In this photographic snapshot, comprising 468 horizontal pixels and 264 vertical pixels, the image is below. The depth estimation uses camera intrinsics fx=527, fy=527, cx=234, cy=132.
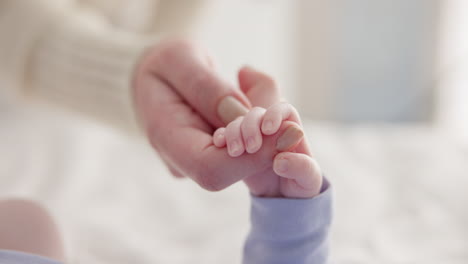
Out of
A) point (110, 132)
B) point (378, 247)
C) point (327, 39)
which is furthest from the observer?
point (327, 39)

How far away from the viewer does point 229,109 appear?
38cm

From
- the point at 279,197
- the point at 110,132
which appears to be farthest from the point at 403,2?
the point at 279,197

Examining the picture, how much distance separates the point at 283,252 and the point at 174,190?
1.00ft

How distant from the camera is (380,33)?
1.44 metres

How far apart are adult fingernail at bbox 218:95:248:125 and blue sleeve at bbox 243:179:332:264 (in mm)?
67

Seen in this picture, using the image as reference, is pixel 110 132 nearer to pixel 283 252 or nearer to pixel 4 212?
pixel 4 212

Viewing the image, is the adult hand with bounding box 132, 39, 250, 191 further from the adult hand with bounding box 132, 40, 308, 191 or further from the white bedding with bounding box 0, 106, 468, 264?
the white bedding with bounding box 0, 106, 468, 264

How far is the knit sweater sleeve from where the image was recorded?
660 mm

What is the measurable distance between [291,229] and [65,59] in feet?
1.50

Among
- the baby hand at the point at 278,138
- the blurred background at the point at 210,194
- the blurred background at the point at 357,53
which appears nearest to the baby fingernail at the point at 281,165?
the baby hand at the point at 278,138

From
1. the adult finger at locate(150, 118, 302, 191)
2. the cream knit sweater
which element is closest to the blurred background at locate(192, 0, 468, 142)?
the cream knit sweater

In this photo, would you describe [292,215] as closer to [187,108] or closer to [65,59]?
[187,108]

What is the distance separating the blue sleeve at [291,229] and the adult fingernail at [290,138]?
0.23 ft

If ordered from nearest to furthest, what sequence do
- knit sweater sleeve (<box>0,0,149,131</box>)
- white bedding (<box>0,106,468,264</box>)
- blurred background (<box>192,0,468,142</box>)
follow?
white bedding (<box>0,106,468,264</box>)
knit sweater sleeve (<box>0,0,149,131</box>)
blurred background (<box>192,0,468,142</box>)
